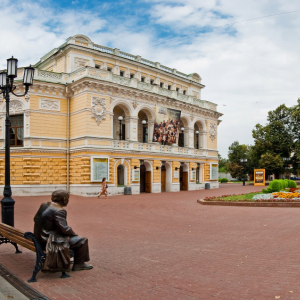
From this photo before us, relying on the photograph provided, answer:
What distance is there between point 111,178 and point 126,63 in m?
14.2

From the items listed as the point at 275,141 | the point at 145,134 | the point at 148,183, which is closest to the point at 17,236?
the point at 148,183

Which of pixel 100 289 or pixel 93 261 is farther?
pixel 93 261

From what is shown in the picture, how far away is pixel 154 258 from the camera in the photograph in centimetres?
761

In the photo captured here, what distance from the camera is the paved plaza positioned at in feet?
17.9

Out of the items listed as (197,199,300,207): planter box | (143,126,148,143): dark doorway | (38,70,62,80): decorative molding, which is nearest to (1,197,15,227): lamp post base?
(197,199,300,207): planter box

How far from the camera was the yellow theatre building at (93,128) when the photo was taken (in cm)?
2880

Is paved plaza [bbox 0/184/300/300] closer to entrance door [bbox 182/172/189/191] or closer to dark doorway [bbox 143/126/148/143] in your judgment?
dark doorway [bbox 143/126/148/143]

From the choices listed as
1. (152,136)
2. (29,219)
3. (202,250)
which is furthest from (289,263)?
(152,136)

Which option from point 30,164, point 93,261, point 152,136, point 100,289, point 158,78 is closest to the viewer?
point 100,289

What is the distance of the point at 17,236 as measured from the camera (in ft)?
22.8

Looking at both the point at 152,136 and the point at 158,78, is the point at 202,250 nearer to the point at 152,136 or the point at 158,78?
the point at 152,136

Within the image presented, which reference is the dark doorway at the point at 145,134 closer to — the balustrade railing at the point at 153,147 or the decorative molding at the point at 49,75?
the balustrade railing at the point at 153,147

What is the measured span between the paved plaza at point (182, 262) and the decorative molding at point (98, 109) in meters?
17.4

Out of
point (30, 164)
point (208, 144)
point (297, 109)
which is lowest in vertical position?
point (30, 164)
